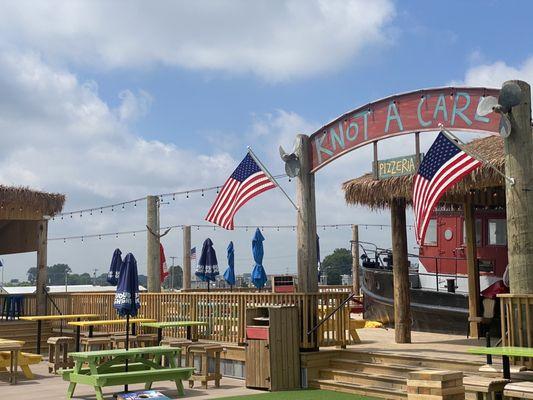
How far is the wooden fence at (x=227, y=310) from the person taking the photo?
1259 centimetres

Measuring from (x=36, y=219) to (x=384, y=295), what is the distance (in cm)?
1021

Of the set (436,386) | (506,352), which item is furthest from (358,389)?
(506,352)

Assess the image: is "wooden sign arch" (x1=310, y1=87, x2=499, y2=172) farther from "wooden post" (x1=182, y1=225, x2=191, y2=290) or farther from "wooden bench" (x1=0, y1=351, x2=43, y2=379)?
"wooden post" (x1=182, y1=225, x2=191, y2=290)

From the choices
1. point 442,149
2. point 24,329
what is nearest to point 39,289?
point 24,329

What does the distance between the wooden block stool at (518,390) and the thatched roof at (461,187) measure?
14.7 feet

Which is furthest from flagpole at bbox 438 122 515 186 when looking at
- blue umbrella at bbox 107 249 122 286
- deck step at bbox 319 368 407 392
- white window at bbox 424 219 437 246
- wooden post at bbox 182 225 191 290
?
wooden post at bbox 182 225 191 290

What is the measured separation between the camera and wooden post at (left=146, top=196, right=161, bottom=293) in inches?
794

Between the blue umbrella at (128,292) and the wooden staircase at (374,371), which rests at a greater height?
the blue umbrella at (128,292)

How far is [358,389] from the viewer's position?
11023 millimetres

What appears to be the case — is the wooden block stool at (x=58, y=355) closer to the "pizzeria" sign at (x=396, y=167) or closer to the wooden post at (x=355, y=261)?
the "pizzeria" sign at (x=396, y=167)

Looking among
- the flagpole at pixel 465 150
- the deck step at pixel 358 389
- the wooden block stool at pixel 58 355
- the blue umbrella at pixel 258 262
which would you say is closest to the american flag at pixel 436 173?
the flagpole at pixel 465 150

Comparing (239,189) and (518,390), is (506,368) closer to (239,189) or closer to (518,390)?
(518,390)

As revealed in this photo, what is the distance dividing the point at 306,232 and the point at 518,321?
460 cm

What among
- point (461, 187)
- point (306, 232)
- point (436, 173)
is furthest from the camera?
point (306, 232)
